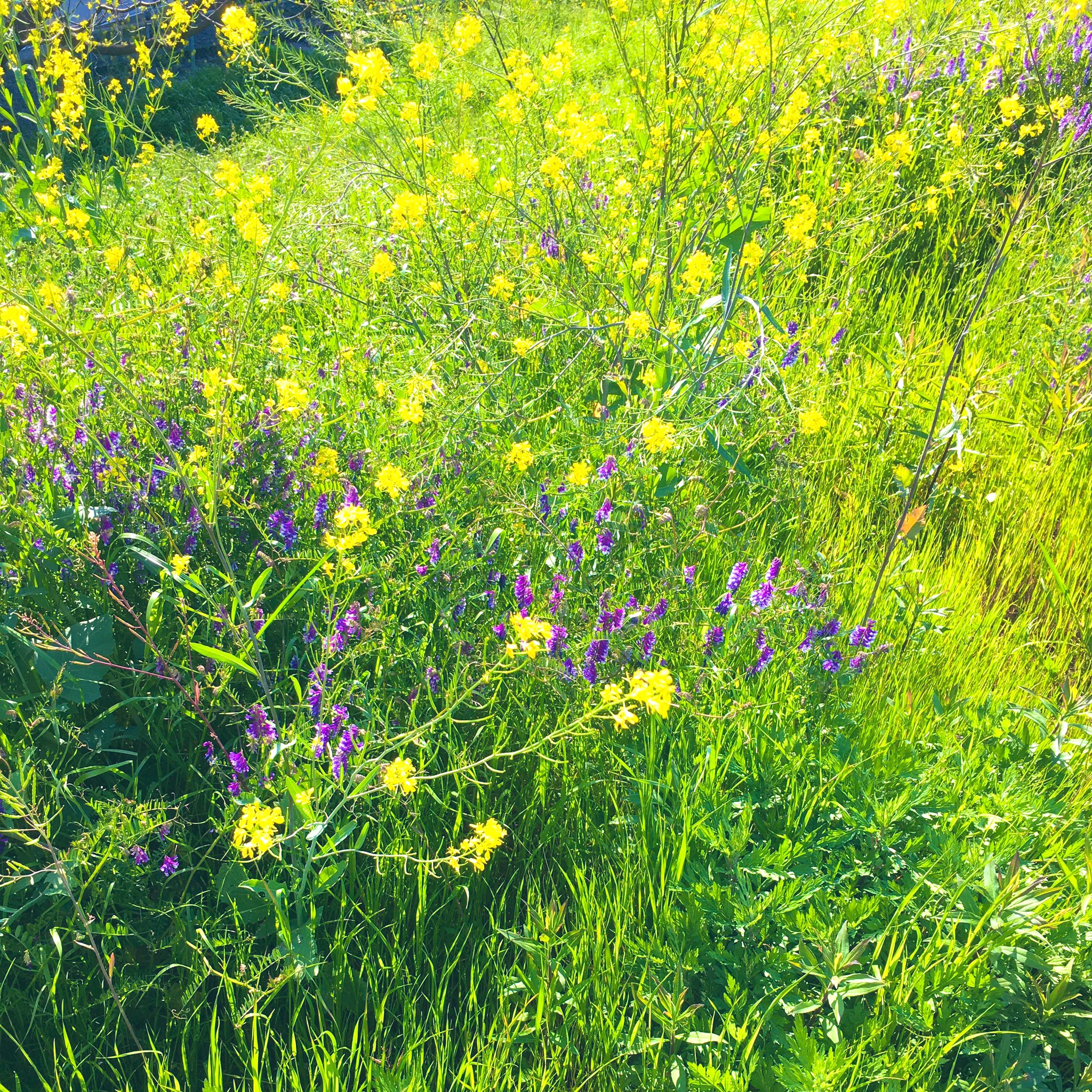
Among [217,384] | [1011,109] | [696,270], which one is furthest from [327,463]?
[1011,109]

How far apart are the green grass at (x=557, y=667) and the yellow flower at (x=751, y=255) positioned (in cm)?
7

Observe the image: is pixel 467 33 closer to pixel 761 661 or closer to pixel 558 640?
pixel 558 640

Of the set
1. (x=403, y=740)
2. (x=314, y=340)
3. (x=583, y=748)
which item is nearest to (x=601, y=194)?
(x=314, y=340)

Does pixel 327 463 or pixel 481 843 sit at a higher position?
pixel 327 463

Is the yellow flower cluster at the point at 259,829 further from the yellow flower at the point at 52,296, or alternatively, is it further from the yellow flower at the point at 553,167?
the yellow flower at the point at 553,167

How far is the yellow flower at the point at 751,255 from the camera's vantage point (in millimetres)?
2152

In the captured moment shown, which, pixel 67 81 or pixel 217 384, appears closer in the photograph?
pixel 217 384

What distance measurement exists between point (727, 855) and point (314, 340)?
2.25 m

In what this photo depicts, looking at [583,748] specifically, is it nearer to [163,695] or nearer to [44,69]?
[163,695]

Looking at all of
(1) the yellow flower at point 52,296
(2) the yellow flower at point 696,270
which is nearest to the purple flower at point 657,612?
(2) the yellow flower at point 696,270

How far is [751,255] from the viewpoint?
2.17m

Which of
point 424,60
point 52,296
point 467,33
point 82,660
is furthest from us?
point 467,33

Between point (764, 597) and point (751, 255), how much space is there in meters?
0.99

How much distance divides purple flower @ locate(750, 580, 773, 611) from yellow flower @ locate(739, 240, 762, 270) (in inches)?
37.5
